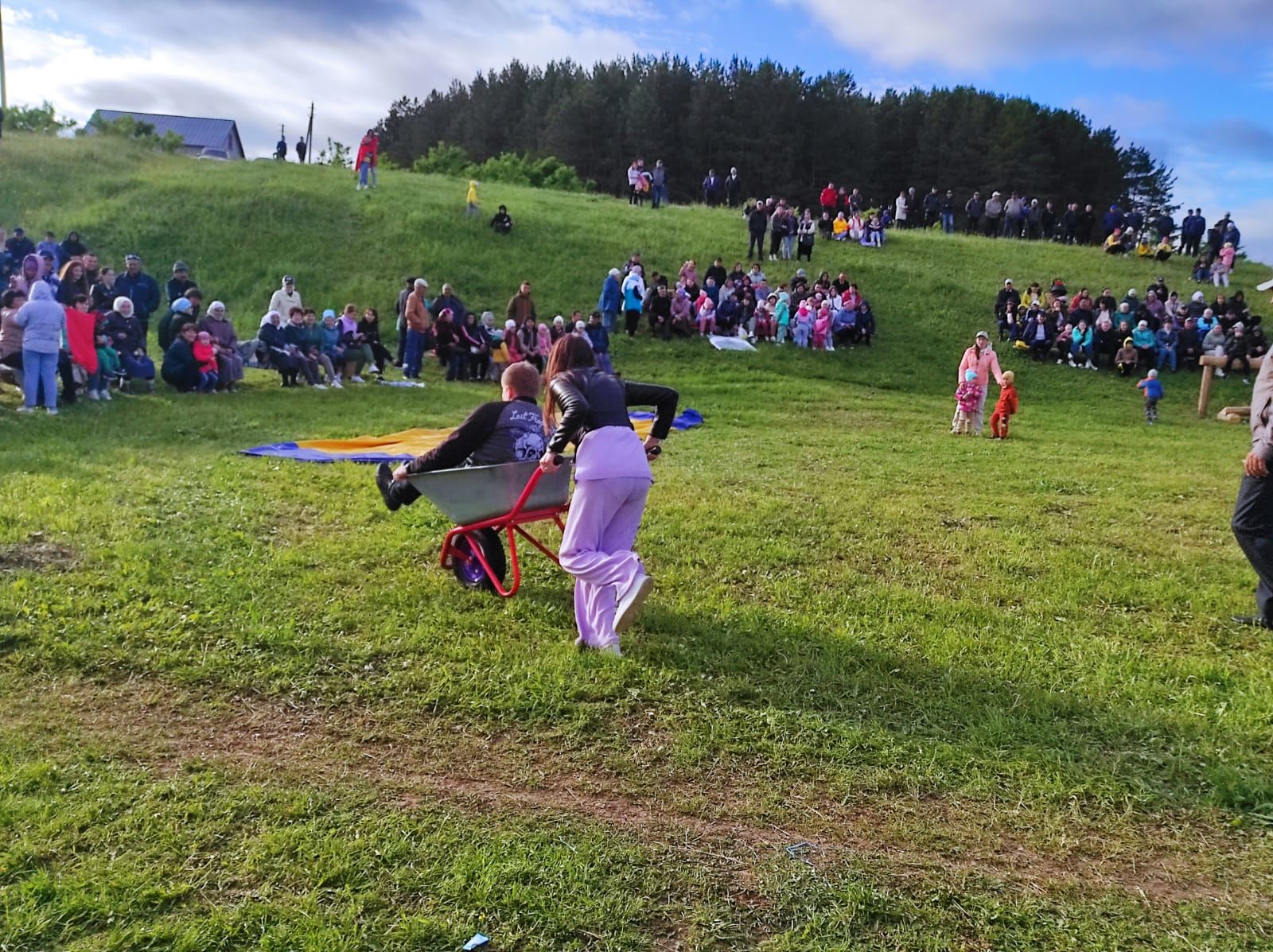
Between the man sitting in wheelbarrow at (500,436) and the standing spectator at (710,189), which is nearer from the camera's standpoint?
the man sitting in wheelbarrow at (500,436)

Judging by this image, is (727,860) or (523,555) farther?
(523,555)

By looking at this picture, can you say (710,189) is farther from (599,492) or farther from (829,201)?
(599,492)

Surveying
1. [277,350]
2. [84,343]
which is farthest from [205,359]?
[84,343]

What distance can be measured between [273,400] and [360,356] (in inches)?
136

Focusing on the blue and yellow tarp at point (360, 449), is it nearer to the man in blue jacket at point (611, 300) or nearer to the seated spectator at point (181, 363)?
the seated spectator at point (181, 363)

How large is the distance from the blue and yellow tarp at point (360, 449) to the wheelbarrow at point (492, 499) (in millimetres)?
3149

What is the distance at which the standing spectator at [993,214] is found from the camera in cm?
3762

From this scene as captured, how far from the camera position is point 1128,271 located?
1243 inches

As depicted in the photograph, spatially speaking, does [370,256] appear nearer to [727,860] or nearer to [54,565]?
[54,565]

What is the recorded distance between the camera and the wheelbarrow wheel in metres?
6.01

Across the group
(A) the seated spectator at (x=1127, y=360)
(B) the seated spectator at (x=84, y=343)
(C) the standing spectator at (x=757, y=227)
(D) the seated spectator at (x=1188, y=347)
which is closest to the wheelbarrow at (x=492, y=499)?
(B) the seated spectator at (x=84, y=343)

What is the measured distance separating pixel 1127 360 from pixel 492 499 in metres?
22.5

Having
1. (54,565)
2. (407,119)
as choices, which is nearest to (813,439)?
(54,565)

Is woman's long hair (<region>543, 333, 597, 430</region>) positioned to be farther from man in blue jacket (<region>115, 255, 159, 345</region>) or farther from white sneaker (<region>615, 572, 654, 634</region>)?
man in blue jacket (<region>115, 255, 159, 345</region>)
